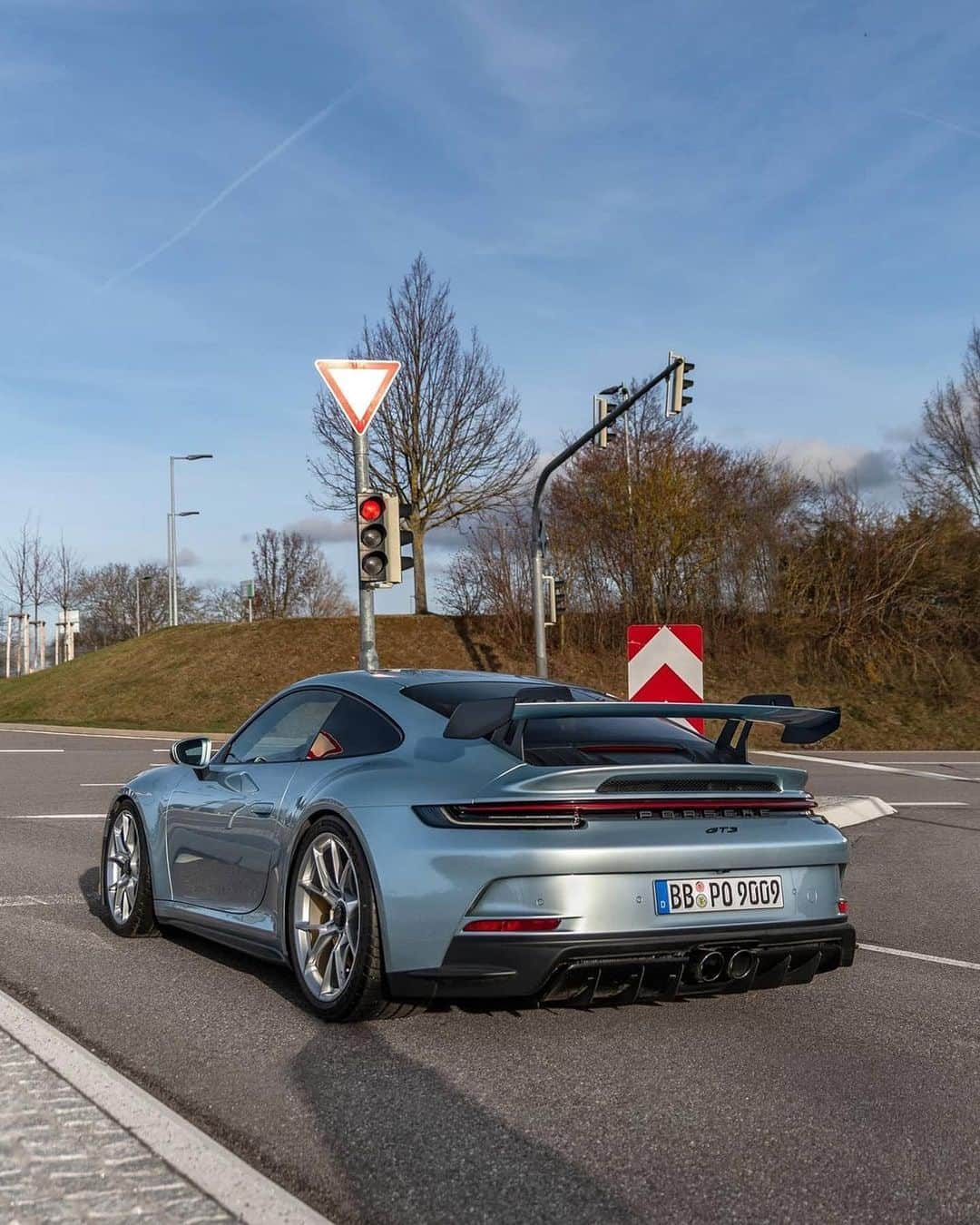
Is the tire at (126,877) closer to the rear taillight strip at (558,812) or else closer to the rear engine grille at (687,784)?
the rear taillight strip at (558,812)

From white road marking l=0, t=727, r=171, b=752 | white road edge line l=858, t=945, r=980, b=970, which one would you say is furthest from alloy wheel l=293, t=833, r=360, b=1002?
white road marking l=0, t=727, r=171, b=752

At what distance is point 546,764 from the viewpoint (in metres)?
4.91

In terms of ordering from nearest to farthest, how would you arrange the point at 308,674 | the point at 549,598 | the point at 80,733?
the point at 549,598 → the point at 80,733 → the point at 308,674

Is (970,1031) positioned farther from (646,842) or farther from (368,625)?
(368,625)

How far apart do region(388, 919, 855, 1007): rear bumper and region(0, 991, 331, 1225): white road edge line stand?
3.45 ft

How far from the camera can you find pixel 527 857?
452 centimetres

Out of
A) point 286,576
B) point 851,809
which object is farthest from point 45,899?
point 286,576

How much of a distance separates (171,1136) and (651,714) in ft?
7.96

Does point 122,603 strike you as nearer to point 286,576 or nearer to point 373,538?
point 286,576

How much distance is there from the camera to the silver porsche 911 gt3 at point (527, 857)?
452 centimetres

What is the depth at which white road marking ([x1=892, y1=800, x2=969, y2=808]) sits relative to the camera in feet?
47.1

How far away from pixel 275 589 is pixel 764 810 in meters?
72.4

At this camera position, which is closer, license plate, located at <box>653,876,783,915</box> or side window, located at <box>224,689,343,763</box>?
license plate, located at <box>653,876,783,915</box>

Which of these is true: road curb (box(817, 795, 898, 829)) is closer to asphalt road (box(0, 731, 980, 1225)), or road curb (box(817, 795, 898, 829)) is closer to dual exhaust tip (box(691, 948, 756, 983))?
asphalt road (box(0, 731, 980, 1225))
